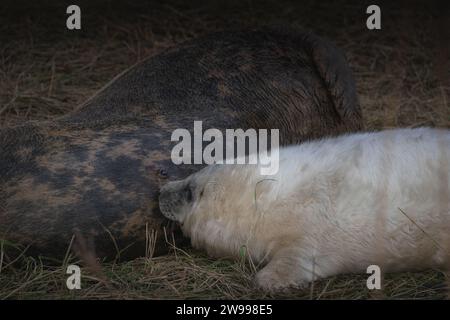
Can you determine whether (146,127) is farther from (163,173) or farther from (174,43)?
(174,43)

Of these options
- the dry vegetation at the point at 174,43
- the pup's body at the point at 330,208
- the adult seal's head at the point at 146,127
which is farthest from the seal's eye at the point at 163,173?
the dry vegetation at the point at 174,43

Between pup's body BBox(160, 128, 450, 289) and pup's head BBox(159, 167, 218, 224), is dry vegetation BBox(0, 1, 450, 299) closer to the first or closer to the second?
pup's body BBox(160, 128, 450, 289)

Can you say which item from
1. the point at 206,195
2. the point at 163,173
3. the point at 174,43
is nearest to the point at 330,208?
the point at 206,195

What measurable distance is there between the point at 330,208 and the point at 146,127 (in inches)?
43.8

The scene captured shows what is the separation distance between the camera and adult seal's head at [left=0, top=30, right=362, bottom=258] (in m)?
3.35

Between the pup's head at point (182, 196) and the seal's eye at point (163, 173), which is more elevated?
the seal's eye at point (163, 173)

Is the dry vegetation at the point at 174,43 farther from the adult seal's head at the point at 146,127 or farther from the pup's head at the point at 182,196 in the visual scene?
the pup's head at the point at 182,196

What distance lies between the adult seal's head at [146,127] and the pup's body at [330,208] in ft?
0.77

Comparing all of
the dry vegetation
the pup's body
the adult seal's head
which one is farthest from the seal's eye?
the dry vegetation

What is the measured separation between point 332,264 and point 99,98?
71.8 inches

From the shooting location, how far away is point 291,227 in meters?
3.23

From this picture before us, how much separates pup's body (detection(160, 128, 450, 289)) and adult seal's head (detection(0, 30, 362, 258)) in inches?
9.3

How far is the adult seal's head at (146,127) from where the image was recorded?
11.0ft

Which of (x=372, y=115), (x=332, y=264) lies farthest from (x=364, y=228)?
(x=372, y=115)
